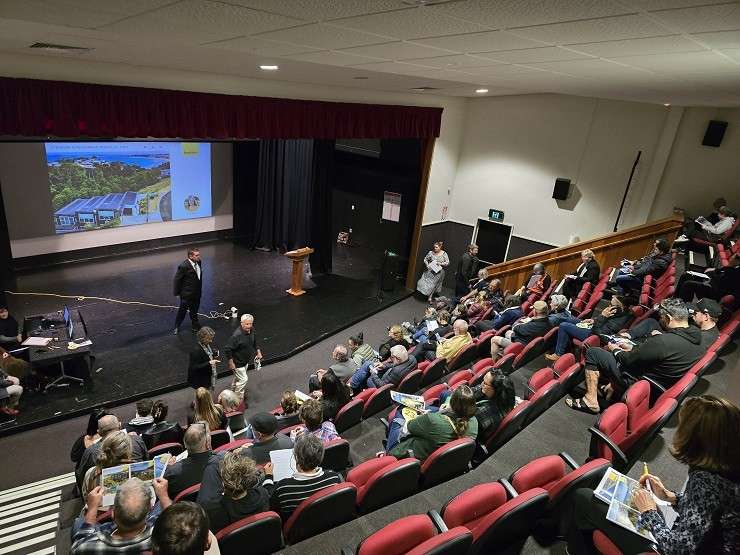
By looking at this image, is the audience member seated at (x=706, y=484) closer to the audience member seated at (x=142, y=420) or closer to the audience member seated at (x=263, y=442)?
the audience member seated at (x=263, y=442)

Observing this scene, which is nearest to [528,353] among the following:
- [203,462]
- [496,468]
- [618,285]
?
[496,468]

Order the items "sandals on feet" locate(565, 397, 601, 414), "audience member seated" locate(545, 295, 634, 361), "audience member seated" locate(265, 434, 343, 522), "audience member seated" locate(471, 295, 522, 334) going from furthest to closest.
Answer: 1. "audience member seated" locate(471, 295, 522, 334)
2. "audience member seated" locate(545, 295, 634, 361)
3. "sandals on feet" locate(565, 397, 601, 414)
4. "audience member seated" locate(265, 434, 343, 522)

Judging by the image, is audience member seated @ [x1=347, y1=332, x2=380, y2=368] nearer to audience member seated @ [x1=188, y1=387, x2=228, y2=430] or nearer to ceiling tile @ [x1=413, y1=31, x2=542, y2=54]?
audience member seated @ [x1=188, y1=387, x2=228, y2=430]

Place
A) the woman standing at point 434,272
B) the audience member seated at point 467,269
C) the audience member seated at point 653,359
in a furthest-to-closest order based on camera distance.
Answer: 1. the woman standing at point 434,272
2. the audience member seated at point 467,269
3. the audience member seated at point 653,359

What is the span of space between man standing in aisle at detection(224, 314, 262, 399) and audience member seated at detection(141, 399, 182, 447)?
53.9 inches

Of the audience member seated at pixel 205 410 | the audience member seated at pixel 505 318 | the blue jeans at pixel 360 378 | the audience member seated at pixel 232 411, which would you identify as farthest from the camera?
the audience member seated at pixel 505 318

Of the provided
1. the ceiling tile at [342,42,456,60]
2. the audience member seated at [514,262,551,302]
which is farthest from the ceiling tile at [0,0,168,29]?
the audience member seated at [514,262,551,302]

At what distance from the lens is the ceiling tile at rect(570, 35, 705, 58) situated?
206 cm

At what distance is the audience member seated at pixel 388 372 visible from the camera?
4.57 meters

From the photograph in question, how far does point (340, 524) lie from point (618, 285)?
17.7 feet

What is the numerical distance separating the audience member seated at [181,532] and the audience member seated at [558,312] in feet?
14.2

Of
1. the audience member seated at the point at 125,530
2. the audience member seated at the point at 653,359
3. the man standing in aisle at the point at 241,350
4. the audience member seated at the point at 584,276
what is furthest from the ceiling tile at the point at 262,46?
the audience member seated at the point at 584,276

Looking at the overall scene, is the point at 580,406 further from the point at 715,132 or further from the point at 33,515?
the point at 715,132

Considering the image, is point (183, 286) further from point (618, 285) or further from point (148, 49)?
point (618, 285)
